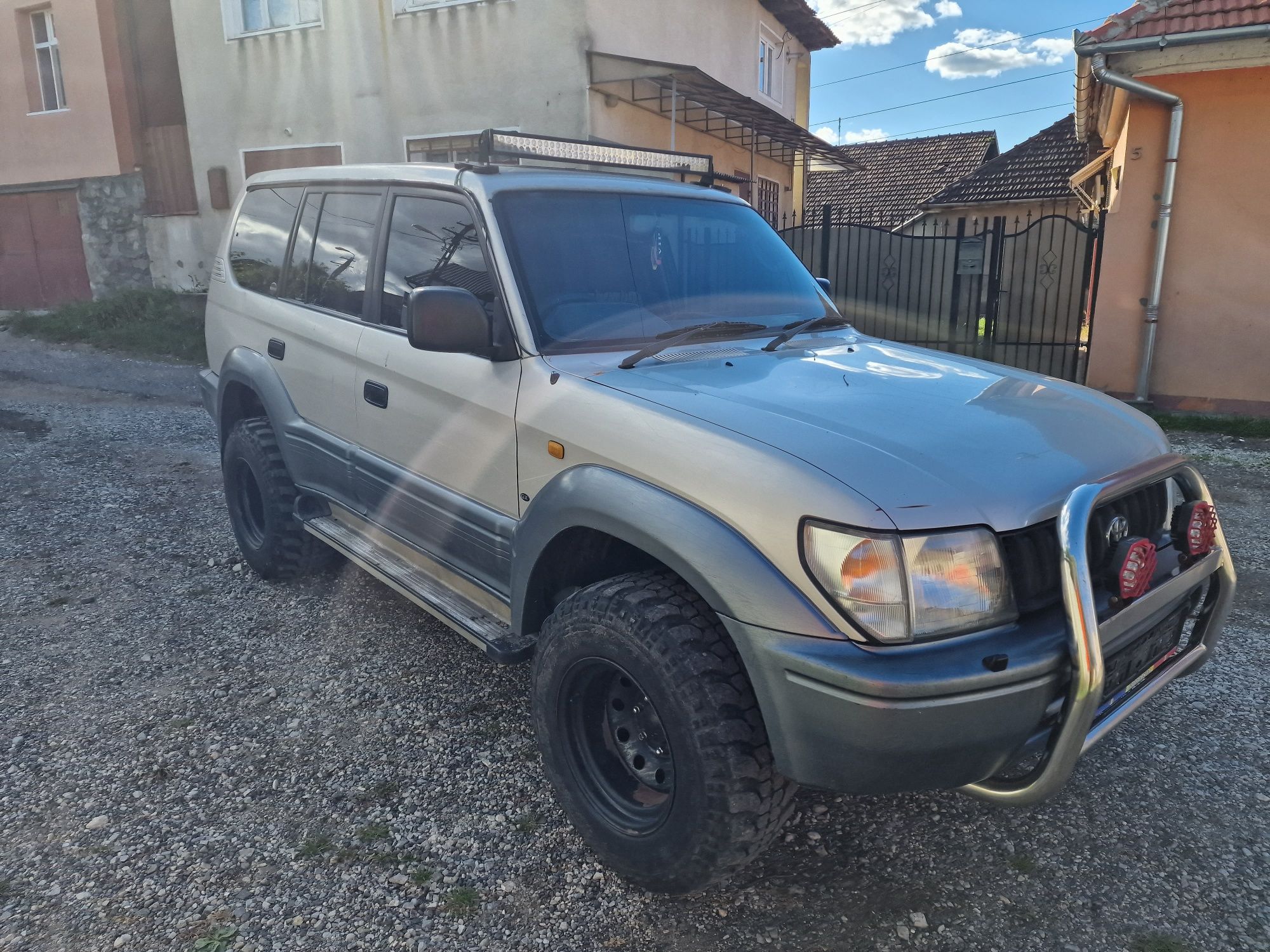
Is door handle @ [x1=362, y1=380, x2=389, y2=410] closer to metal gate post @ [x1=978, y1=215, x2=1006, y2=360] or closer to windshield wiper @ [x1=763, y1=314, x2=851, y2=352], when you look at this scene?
windshield wiper @ [x1=763, y1=314, x2=851, y2=352]

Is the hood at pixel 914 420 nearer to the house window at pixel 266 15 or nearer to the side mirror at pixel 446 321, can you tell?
the side mirror at pixel 446 321

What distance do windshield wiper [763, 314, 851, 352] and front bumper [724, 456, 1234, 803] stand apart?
1285 millimetres

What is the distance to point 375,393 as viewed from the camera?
3461 mm

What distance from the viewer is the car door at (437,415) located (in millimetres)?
2895

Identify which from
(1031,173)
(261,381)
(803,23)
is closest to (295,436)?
(261,381)

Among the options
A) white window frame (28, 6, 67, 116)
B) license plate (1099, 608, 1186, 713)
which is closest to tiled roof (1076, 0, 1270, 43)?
license plate (1099, 608, 1186, 713)

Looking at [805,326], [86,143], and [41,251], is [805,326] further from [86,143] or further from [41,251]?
[41,251]

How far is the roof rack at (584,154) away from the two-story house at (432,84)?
23.1ft

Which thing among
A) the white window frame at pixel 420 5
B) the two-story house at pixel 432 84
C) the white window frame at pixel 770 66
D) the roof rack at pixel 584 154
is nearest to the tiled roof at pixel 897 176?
the white window frame at pixel 770 66

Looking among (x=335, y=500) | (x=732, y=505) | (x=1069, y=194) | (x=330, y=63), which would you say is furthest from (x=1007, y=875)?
(x=1069, y=194)

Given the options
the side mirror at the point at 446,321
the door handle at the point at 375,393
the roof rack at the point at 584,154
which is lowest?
the door handle at the point at 375,393

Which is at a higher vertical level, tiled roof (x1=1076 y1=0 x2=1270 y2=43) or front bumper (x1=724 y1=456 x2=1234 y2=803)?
tiled roof (x1=1076 y1=0 x2=1270 y2=43)

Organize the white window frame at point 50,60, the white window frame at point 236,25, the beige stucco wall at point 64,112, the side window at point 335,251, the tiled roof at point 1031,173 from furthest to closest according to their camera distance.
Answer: the tiled roof at point 1031,173 → the white window frame at point 50,60 → the beige stucco wall at point 64,112 → the white window frame at point 236,25 → the side window at point 335,251

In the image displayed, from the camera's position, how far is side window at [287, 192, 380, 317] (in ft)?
12.0
